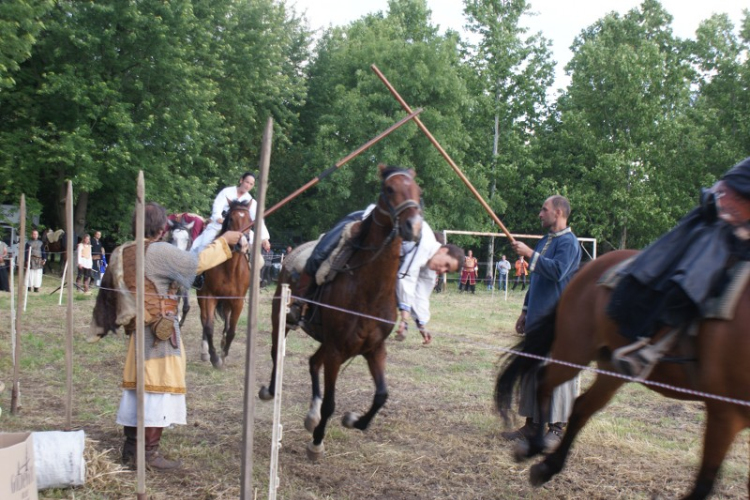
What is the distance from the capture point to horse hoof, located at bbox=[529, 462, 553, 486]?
440 centimetres

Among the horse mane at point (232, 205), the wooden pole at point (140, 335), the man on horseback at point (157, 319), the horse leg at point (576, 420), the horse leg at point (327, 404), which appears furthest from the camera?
the horse mane at point (232, 205)

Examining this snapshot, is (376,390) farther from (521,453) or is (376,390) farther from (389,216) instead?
(389,216)

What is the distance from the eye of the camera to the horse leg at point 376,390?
523 cm

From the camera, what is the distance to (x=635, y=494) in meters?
4.62

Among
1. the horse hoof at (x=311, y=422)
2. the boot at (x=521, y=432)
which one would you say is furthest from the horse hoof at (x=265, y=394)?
the boot at (x=521, y=432)

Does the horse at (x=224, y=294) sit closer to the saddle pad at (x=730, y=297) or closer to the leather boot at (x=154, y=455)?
the leather boot at (x=154, y=455)

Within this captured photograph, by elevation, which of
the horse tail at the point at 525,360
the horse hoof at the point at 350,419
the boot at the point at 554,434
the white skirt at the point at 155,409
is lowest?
the boot at the point at 554,434

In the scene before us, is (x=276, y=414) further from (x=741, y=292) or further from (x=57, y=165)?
(x=57, y=165)

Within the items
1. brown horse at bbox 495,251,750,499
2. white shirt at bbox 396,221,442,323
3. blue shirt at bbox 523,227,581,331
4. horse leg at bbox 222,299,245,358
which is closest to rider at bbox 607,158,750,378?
brown horse at bbox 495,251,750,499

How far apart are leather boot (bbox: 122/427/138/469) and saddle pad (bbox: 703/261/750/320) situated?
389 centimetres

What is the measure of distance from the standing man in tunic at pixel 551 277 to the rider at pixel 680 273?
1.50 meters

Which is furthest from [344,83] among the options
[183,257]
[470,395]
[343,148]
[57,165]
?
[183,257]

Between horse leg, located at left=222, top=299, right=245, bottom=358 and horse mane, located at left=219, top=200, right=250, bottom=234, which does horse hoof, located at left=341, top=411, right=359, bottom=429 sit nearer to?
horse mane, located at left=219, top=200, right=250, bottom=234

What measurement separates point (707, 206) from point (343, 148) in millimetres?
28255
